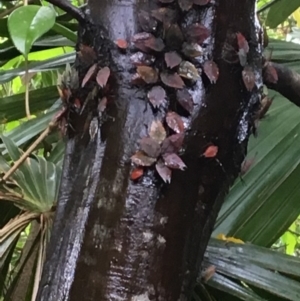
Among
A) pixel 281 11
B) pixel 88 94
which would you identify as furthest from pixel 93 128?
pixel 281 11

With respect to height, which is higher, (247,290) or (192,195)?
(192,195)

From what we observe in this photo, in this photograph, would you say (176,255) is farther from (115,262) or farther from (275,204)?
(275,204)

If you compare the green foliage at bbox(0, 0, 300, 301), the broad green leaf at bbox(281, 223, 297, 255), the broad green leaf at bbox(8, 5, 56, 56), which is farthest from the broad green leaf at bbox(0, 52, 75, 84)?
the broad green leaf at bbox(281, 223, 297, 255)

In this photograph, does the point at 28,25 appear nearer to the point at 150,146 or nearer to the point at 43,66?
the point at 150,146

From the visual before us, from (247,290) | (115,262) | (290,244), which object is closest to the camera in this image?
(115,262)

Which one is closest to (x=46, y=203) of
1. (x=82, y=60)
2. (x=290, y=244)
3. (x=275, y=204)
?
(x=82, y=60)

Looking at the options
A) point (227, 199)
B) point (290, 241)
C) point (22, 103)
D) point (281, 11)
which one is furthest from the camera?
point (290, 241)
